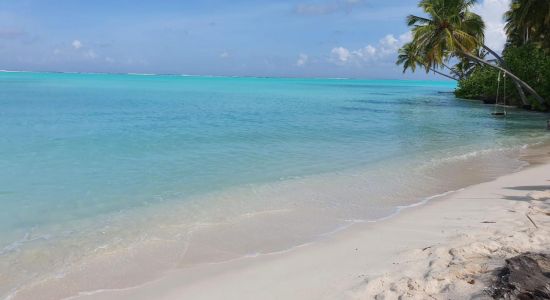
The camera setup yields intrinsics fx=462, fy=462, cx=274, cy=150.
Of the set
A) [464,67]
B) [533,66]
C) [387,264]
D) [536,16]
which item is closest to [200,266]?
[387,264]

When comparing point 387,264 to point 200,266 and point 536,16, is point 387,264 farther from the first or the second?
point 536,16

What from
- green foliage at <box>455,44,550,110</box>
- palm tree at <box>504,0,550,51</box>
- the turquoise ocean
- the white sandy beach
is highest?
palm tree at <box>504,0,550,51</box>

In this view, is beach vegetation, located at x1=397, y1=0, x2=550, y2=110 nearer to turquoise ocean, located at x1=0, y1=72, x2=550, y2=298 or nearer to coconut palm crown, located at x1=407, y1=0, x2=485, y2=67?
coconut palm crown, located at x1=407, y1=0, x2=485, y2=67

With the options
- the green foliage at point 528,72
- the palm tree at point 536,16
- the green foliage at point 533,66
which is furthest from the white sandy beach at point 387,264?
the green foliage at point 528,72

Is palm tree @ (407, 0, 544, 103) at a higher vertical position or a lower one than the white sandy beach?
higher

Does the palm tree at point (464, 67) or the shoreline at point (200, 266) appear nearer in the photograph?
the shoreline at point (200, 266)

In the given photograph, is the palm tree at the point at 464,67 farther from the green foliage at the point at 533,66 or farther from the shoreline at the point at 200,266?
the shoreline at the point at 200,266

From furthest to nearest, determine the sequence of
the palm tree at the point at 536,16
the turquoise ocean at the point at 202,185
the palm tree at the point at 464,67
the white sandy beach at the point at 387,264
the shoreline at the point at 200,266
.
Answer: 1. the palm tree at the point at 464,67
2. the palm tree at the point at 536,16
3. the turquoise ocean at the point at 202,185
4. the shoreline at the point at 200,266
5. the white sandy beach at the point at 387,264

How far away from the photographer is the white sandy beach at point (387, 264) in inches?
167

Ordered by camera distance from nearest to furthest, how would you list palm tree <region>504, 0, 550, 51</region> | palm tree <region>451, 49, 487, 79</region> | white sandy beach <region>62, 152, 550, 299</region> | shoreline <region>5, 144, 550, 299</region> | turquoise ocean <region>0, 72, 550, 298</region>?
1. white sandy beach <region>62, 152, 550, 299</region>
2. shoreline <region>5, 144, 550, 299</region>
3. turquoise ocean <region>0, 72, 550, 298</region>
4. palm tree <region>504, 0, 550, 51</region>
5. palm tree <region>451, 49, 487, 79</region>

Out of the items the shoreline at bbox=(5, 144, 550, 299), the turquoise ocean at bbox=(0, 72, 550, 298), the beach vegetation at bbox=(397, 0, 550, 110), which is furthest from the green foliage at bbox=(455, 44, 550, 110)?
the shoreline at bbox=(5, 144, 550, 299)

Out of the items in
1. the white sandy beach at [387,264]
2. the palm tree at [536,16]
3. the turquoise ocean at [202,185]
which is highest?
the palm tree at [536,16]

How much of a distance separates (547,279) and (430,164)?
826cm

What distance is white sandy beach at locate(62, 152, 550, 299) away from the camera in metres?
4.24
